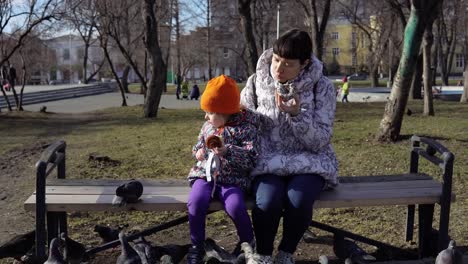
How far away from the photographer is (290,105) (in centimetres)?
316

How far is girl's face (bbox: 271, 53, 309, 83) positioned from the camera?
3211mm

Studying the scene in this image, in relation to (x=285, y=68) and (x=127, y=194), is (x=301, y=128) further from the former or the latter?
(x=127, y=194)

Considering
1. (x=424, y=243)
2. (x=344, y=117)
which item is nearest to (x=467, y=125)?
(x=344, y=117)

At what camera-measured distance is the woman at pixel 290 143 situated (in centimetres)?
308

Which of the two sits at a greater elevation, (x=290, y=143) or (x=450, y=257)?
(x=290, y=143)

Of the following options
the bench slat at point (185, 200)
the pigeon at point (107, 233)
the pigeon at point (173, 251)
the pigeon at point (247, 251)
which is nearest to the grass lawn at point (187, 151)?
the pigeon at point (107, 233)

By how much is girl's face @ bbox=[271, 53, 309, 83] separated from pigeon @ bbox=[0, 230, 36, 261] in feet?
6.32

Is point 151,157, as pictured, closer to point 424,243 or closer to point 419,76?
point 424,243

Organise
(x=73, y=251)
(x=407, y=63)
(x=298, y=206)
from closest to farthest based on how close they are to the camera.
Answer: (x=298, y=206), (x=73, y=251), (x=407, y=63)

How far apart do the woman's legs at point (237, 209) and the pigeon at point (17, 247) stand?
4.38ft

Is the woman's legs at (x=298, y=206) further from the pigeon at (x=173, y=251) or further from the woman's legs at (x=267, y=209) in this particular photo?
the pigeon at (x=173, y=251)

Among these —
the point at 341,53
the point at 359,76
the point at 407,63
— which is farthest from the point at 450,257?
the point at 341,53

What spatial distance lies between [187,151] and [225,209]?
4861mm

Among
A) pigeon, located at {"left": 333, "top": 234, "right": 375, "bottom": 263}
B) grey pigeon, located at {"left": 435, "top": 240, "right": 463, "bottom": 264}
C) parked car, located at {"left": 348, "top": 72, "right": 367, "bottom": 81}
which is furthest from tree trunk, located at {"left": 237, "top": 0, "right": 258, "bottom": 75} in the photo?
parked car, located at {"left": 348, "top": 72, "right": 367, "bottom": 81}
